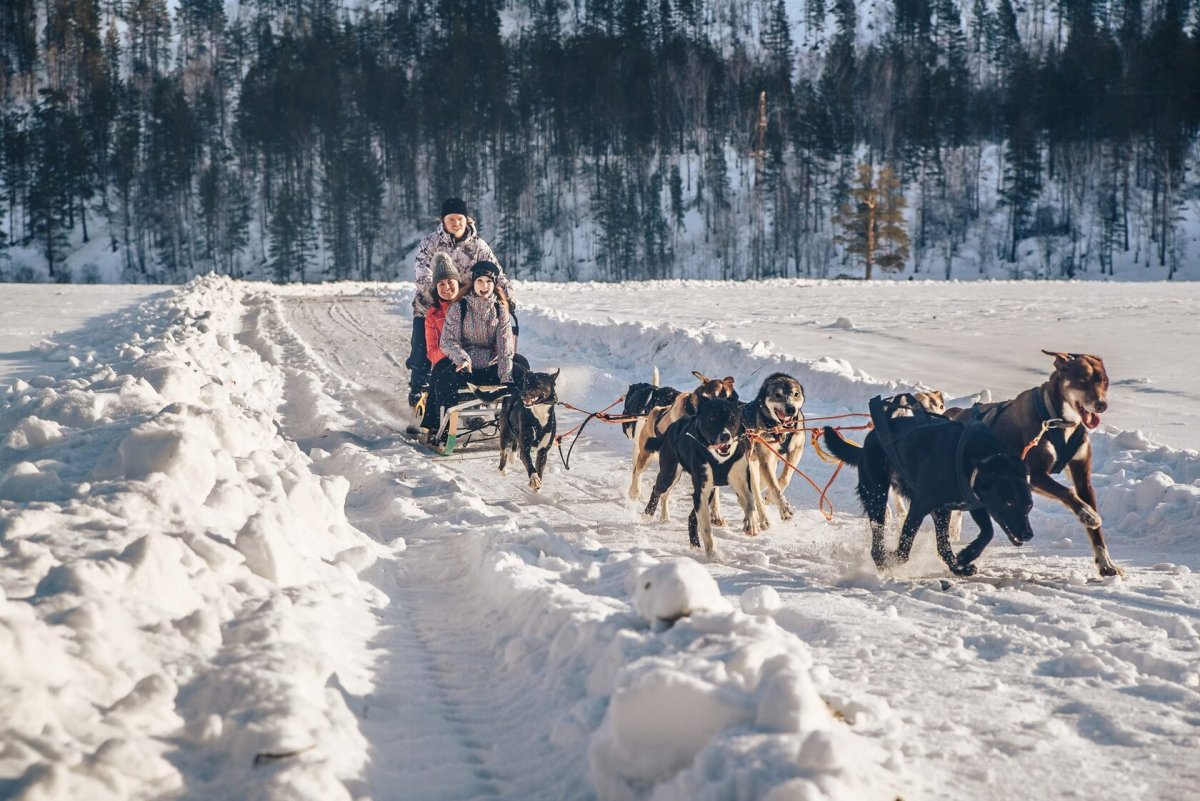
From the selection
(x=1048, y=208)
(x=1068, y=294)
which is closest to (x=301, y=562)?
(x=1068, y=294)

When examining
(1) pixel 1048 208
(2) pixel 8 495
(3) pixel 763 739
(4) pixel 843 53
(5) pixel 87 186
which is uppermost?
(4) pixel 843 53

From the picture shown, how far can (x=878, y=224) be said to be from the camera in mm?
51438

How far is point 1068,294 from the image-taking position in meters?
28.7

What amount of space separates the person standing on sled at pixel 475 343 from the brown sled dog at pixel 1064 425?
4.85 metres

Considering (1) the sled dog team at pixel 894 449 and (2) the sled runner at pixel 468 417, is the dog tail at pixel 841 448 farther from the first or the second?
(2) the sled runner at pixel 468 417

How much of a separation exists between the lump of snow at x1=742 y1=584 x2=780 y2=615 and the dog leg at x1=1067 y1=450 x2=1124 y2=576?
1941 millimetres

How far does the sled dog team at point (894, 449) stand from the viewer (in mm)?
5336

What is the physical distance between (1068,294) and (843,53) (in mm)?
51647

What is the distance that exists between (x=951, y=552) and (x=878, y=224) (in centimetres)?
4853

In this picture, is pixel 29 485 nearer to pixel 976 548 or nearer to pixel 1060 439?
pixel 976 548

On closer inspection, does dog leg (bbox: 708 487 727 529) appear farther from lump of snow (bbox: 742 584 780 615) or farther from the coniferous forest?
the coniferous forest

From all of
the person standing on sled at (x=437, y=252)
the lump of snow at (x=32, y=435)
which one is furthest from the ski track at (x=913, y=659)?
the person standing on sled at (x=437, y=252)

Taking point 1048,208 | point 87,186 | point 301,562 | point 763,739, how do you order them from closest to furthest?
point 763,739, point 301,562, point 1048,208, point 87,186

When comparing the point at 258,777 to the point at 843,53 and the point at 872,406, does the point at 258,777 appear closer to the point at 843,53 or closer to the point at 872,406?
the point at 872,406
